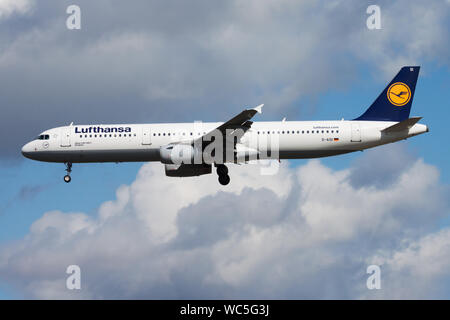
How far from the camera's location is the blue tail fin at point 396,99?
4656 cm

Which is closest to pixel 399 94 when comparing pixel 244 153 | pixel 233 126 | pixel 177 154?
pixel 244 153

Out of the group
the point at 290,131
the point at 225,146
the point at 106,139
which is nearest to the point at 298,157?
the point at 290,131

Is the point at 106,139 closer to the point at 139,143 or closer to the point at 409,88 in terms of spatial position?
the point at 139,143

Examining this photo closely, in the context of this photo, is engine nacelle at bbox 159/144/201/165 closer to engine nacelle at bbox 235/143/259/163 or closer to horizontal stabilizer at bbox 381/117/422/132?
engine nacelle at bbox 235/143/259/163

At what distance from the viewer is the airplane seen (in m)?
44.1

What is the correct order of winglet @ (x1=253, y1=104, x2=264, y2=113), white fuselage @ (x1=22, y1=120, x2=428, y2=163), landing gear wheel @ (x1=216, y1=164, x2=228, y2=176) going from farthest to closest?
landing gear wheel @ (x1=216, y1=164, x2=228, y2=176) < white fuselage @ (x1=22, y1=120, x2=428, y2=163) < winglet @ (x1=253, y1=104, x2=264, y2=113)

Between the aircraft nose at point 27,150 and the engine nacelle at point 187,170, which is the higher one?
the aircraft nose at point 27,150

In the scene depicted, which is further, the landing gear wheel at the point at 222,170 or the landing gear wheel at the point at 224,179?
the landing gear wheel at the point at 224,179

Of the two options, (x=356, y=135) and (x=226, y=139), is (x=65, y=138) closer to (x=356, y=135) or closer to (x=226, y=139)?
(x=226, y=139)

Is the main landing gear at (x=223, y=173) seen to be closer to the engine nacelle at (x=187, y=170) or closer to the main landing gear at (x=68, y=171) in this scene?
the engine nacelle at (x=187, y=170)

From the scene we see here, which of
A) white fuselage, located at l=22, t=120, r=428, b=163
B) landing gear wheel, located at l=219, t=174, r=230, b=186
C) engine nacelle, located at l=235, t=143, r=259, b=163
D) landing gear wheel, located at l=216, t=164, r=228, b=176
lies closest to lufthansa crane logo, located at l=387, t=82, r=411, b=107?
white fuselage, located at l=22, t=120, r=428, b=163

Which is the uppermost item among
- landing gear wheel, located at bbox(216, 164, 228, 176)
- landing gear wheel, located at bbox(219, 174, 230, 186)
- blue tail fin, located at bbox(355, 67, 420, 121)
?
blue tail fin, located at bbox(355, 67, 420, 121)

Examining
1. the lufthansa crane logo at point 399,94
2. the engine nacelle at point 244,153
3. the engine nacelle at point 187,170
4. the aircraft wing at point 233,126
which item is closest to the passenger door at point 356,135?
the lufthansa crane logo at point 399,94

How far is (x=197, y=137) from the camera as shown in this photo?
4522 cm
